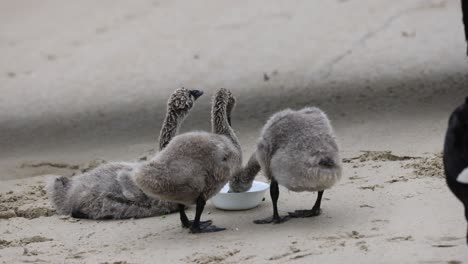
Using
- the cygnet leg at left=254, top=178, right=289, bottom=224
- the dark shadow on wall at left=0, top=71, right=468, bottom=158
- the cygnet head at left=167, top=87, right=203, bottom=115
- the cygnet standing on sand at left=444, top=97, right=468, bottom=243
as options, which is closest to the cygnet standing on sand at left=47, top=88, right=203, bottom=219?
the cygnet head at left=167, top=87, right=203, bottom=115

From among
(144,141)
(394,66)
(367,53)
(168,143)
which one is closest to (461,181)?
(168,143)

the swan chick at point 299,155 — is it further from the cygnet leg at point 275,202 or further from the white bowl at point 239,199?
the white bowl at point 239,199

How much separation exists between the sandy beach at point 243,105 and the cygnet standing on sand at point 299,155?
0.28m

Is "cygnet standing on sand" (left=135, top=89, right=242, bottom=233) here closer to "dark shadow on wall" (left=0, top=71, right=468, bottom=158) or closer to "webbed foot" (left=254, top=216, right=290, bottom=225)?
"webbed foot" (left=254, top=216, right=290, bottom=225)

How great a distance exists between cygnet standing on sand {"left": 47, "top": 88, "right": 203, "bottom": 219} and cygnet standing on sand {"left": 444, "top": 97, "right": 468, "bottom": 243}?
2.61 metres

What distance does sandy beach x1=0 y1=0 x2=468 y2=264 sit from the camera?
18.2 ft

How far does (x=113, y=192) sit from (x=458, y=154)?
298 centimetres

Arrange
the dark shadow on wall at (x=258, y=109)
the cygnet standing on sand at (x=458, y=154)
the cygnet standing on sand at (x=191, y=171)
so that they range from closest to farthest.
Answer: the cygnet standing on sand at (x=458, y=154) → the cygnet standing on sand at (x=191, y=171) → the dark shadow on wall at (x=258, y=109)

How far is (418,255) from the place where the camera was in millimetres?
4871

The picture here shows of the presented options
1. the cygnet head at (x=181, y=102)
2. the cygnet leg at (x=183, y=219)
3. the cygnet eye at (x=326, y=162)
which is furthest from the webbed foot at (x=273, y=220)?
the cygnet head at (x=181, y=102)

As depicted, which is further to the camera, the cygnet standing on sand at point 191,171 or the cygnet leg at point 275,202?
the cygnet leg at point 275,202

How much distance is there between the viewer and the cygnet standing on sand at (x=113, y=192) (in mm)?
6465

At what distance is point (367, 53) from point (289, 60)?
99 cm

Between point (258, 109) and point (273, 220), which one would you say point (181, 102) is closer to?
point (273, 220)
